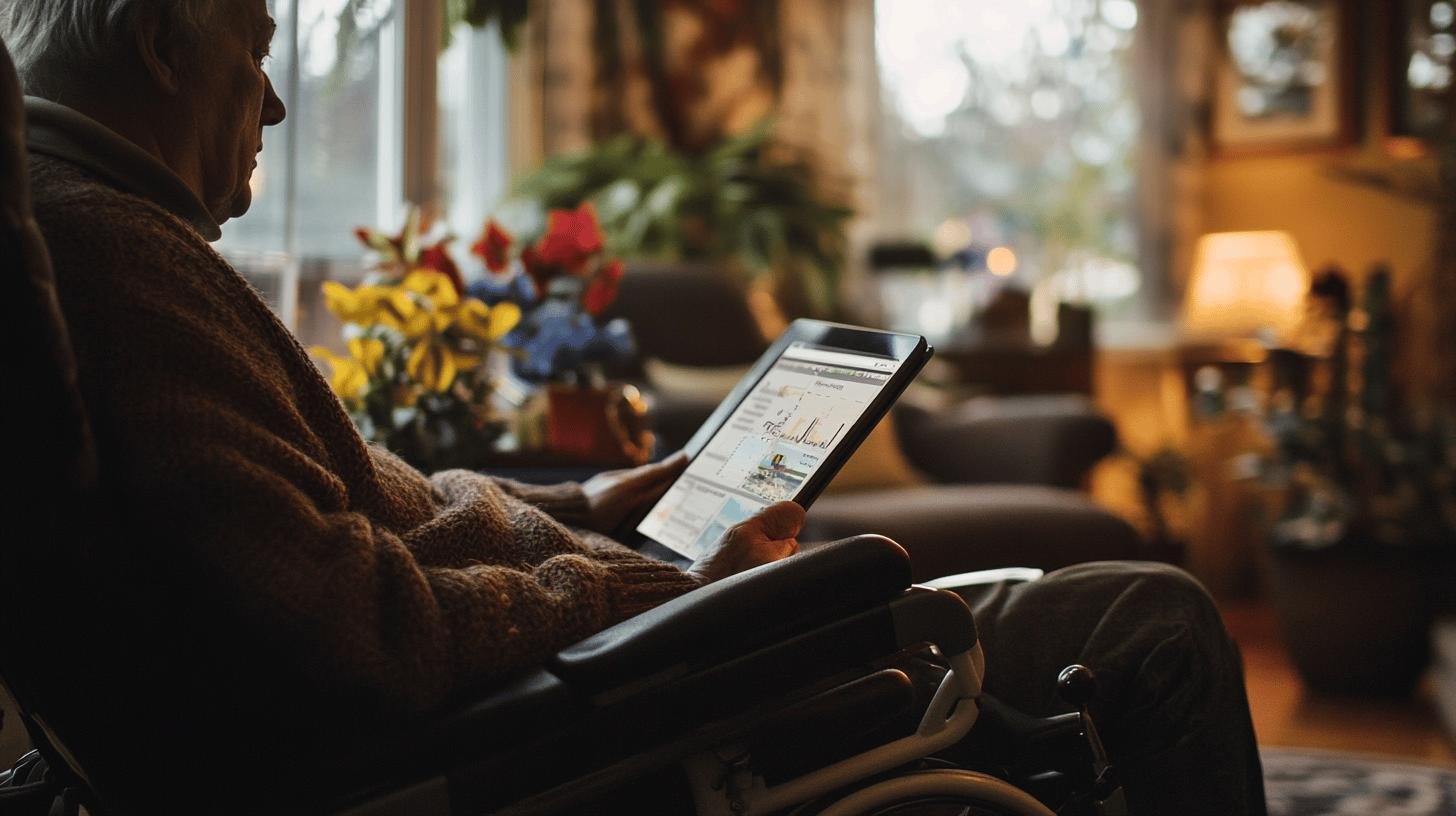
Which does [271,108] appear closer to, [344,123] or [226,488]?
[226,488]

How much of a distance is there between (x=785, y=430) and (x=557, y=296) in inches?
25.5

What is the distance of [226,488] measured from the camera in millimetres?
746

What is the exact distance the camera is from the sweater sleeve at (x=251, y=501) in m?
0.75

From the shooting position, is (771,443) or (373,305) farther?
(373,305)

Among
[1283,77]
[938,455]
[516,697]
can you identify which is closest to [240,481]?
[516,697]

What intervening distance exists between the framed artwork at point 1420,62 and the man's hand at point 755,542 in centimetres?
357

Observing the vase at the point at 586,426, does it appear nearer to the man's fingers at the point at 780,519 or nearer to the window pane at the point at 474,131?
the man's fingers at the point at 780,519

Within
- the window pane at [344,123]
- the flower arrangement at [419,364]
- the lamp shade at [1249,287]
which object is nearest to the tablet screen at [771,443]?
the flower arrangement at [419,364]

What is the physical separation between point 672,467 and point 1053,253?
3.44 metres

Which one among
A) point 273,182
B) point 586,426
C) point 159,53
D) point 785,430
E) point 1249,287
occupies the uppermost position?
point 159,53

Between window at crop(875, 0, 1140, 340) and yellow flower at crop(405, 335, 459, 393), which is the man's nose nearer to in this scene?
yellow flower at crop(405, 335, 459, 393)

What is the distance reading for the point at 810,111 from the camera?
4070mm

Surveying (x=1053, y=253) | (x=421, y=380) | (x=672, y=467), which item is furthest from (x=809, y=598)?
(x=1053, y=253)

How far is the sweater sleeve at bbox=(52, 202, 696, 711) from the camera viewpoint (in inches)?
29.4
